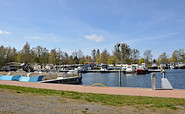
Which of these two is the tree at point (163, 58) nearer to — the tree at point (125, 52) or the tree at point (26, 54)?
the tree at point (125, 52)

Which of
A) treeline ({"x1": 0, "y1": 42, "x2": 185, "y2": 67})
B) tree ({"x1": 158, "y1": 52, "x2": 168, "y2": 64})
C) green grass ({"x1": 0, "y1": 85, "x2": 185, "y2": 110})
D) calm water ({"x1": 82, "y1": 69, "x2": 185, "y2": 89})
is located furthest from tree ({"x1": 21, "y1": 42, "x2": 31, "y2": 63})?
tree ({"x1": 158, "y1": 52, "x2": 168, "y2": 64})

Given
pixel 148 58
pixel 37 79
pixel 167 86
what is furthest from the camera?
pixel 148 58

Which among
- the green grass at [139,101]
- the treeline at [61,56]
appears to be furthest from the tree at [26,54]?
the green grass at [139,101]

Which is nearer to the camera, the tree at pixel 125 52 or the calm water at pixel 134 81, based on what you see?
the calm water at pixel 134 81

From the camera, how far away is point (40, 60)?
7706cm

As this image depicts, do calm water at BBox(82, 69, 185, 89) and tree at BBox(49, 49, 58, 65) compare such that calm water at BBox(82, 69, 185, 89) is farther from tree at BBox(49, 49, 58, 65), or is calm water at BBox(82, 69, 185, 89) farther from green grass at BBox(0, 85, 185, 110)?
tree at BBox(49, 49, 58, 65)

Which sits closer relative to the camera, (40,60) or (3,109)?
(3,109)

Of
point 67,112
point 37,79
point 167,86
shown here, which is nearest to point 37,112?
point 67,112

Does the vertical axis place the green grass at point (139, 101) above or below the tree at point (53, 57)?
below

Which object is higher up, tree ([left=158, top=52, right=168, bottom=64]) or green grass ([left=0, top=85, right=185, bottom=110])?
tree ([left=158, top=52, right=168, bottom=64])

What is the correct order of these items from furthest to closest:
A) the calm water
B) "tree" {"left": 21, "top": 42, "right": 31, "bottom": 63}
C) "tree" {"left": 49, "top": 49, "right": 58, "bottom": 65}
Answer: "tree" {"left": 49, "top": 49, "right": 58, "bottom": 65} < "tree" {"left": 21, "top": 42, "right": 31, "bottom": 63} < the calm water

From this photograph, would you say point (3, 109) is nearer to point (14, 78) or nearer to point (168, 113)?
point (168, 113)

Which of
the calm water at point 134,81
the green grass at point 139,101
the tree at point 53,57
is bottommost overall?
the calm water at point 134,81

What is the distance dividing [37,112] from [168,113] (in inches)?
200
